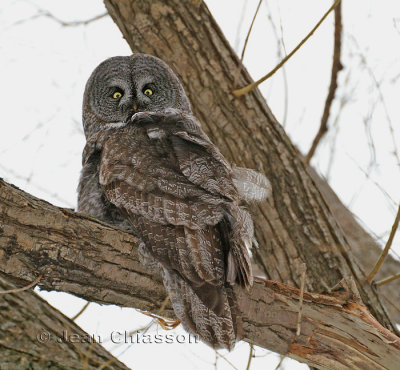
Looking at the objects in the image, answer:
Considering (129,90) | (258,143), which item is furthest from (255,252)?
(129,90)

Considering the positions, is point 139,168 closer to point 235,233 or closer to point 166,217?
point 166,217

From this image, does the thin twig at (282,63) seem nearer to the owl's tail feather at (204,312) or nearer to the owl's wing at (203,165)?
the owl's wing at (203,165)

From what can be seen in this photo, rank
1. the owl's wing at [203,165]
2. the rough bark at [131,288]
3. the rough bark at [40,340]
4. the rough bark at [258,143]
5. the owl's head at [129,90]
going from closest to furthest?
1. the rough bark at [40,340]
2. the rough bark at [131,288]
3. the owl's wing at [203,165]
4. the rough bark at [258,143]
5. the owl's head at [129,90]

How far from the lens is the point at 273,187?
160 inches

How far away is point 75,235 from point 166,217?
0.46 metres

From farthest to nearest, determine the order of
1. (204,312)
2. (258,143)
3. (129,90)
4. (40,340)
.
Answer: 1. (129,90)
2. (258,143)
3. (204,312)
4. (40,340)

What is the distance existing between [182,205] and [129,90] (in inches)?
70.5

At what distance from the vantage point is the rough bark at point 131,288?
262cm

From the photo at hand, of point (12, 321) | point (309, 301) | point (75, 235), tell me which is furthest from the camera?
point (309, 301)

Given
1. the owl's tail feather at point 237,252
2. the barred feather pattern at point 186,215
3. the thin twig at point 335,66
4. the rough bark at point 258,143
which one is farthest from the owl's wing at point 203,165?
the thin twig at point 335,66

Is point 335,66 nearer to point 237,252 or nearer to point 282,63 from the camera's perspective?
point 282,63

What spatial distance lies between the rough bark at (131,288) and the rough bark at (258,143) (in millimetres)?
913

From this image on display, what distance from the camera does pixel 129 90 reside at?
14.4 ft

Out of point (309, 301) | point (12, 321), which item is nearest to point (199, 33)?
point (309, 301)
